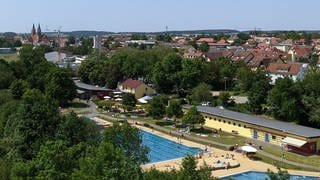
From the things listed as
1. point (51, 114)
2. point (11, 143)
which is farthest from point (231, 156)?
point (11, 143)

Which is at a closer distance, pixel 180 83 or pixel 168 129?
pixel 168 129

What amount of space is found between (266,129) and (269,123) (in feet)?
3.38

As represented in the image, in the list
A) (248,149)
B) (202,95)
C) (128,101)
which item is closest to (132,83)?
(128,101)

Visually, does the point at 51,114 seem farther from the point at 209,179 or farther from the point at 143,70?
the point at 143,70

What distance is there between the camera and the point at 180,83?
4441 cm

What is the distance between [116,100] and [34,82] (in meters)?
7.51

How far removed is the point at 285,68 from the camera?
52.6 meters

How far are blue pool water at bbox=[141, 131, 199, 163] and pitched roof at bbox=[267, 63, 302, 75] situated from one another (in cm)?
2503

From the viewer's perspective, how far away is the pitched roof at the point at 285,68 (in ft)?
170

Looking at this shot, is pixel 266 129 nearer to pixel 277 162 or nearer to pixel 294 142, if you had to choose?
pixel 294 142

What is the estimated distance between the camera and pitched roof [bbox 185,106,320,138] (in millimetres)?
27531

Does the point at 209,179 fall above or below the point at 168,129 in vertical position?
above

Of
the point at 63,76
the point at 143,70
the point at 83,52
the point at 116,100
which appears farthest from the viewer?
the point at 83,52

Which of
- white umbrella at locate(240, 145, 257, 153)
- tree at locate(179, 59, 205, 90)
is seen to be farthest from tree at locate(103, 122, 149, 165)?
tree at locate(179, 59, 205, 90)
